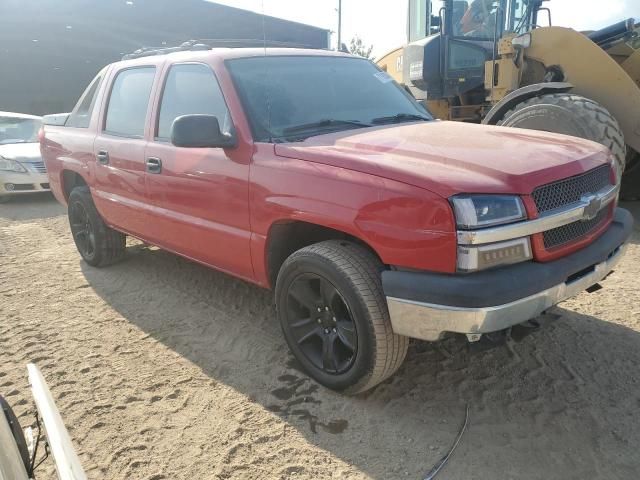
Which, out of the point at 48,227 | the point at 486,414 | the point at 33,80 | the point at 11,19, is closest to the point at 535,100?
the point at 486,414

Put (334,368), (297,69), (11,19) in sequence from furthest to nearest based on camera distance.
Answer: (11,19)
(297,69)
(334,368)

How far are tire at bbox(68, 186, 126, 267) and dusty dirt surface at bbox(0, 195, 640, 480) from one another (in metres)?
0.87

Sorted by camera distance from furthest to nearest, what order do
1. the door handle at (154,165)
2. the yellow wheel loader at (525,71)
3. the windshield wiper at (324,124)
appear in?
1. the yellow wheel loader at (525,71)
2. the door handle at (154,165)
3. the windshield wiper at (324,124)

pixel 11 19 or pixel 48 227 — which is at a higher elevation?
pixel 11 19

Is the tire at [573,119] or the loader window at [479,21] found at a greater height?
the loader window at [479,21]

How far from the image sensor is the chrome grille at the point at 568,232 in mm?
2504

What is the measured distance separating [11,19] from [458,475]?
24145mm

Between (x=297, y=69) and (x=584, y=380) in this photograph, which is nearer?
(x=584, y=380)

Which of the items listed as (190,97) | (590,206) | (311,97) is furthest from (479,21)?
(590,206)

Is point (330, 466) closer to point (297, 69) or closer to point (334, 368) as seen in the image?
point (334, 368)

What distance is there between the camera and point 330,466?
2387 millimetres

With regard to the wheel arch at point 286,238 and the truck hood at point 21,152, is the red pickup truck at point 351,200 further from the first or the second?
the truck hood at point 21,152

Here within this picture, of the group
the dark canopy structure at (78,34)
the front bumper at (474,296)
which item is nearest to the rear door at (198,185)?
the front bumper at (474,296)

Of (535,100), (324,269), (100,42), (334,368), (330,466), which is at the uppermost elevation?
(100,42)
